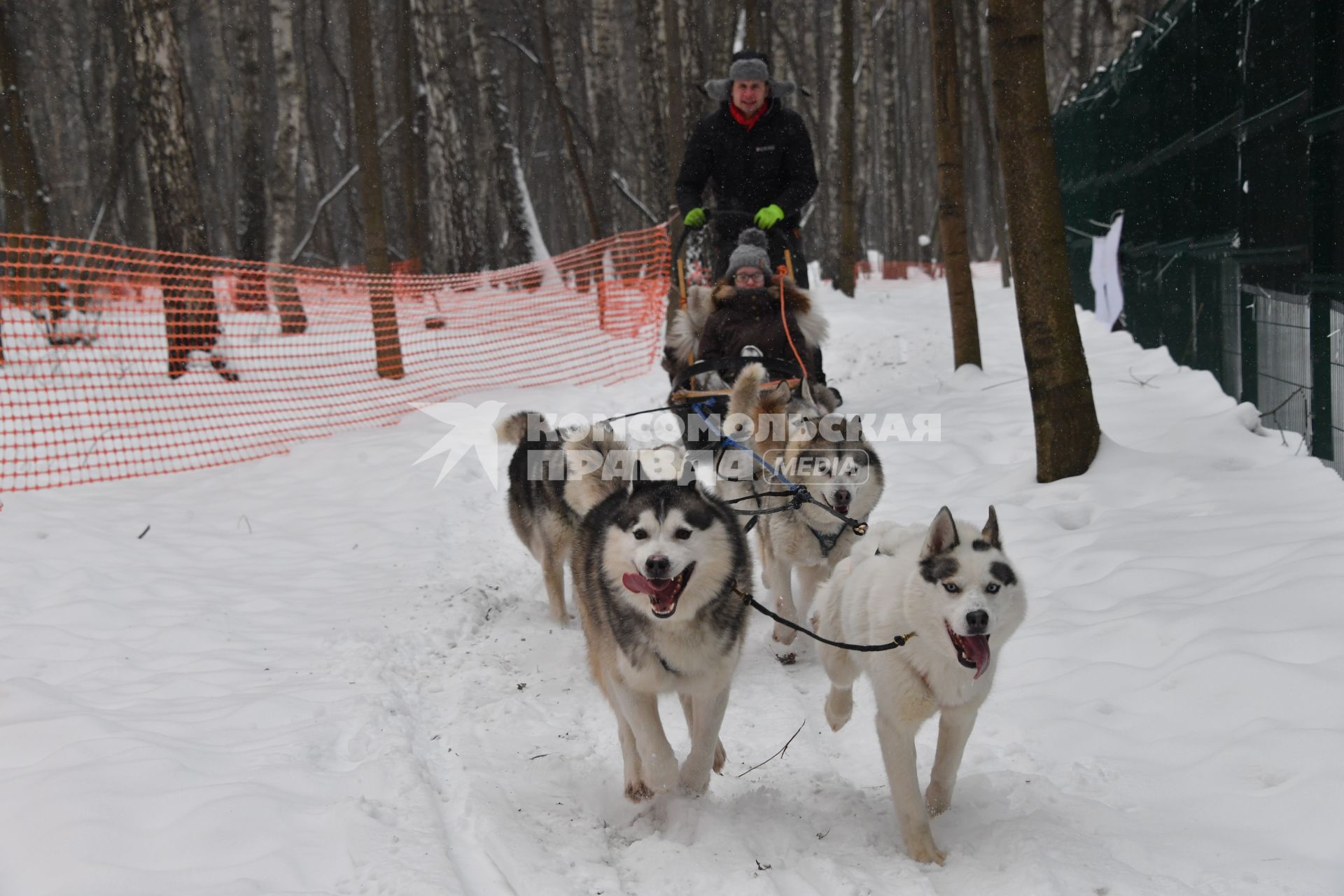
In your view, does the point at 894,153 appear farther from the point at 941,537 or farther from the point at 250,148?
the point at 941,537

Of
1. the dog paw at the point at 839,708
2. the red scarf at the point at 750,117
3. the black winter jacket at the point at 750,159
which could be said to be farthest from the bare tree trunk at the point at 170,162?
the dog paw at the point at 839,708

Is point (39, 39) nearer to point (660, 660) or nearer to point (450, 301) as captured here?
point (450, 301)

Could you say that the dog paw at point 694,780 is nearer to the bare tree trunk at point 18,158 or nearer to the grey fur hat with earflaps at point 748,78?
the grey fur hat with earflaps at point 748,78

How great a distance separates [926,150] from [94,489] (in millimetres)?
37315

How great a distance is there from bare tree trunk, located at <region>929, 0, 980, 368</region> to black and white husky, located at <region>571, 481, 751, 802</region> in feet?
22.3

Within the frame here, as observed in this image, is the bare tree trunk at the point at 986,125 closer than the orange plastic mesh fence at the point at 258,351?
No

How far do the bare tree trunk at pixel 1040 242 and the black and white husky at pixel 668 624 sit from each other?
315cm

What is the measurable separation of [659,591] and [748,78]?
17.7 ft

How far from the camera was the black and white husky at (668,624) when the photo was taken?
3.03 meters

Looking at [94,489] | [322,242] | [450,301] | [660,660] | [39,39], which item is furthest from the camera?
[322,242]

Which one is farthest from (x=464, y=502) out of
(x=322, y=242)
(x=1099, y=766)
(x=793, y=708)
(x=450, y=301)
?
(x=322, y=242)

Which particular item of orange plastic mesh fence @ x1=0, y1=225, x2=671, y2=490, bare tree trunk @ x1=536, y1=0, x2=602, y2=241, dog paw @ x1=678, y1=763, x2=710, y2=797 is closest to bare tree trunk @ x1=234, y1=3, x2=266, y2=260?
orange plastic mesh fence @ x1=0, y1=225, x2=671, y2=490

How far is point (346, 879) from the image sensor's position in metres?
2.54

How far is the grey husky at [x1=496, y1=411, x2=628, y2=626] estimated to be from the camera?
14.6ft
